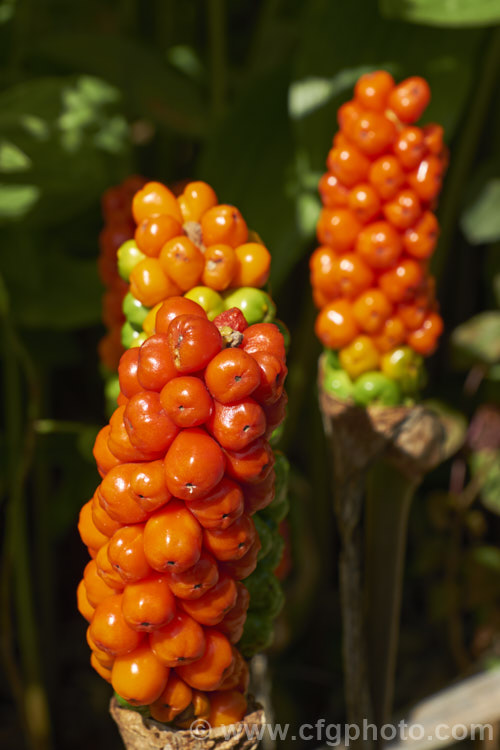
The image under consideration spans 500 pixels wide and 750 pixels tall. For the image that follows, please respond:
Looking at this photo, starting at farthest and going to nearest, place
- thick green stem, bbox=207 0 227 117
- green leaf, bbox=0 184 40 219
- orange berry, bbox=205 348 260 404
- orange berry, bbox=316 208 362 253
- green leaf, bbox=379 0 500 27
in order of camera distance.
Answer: thick green stem, bbox=207 0 227 117, green leaf, bbox=0 184 40 219, green leaf, bbox=379 0 500 27, orange berry, bbox=316 208 362 253, orange berry, bbox=205 348 260 404

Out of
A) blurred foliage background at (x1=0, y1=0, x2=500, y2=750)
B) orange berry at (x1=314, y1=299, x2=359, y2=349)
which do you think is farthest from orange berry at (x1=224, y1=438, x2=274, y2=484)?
blurred foliage background at (x1=0, y1=0, x2=500, y2=750)

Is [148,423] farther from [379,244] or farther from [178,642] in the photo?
[379,244]

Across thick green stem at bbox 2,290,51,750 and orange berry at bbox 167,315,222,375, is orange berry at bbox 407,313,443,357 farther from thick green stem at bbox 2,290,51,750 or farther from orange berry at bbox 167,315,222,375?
thick green stem at bbox 2,290,51,750

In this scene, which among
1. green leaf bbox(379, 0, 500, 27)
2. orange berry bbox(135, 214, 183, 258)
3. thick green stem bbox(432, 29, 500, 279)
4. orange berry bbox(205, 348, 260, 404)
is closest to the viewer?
orange berry bbox(205, 348, 260, 404)

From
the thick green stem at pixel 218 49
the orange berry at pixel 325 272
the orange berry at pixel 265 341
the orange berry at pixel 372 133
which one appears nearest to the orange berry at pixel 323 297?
the orange berry at pixel 325 272

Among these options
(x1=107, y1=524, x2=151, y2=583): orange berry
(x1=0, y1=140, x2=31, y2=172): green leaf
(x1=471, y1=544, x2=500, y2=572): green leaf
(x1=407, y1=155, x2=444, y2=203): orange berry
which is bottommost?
(x1=471, y1=544, x2=500, y2=572): green leaf

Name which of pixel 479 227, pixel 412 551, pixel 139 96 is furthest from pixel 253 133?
pixel 412 551

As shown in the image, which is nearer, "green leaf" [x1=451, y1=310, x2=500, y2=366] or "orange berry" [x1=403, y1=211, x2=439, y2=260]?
"orange berry" [x1=403, y1=211, x2=439, y2=260]
